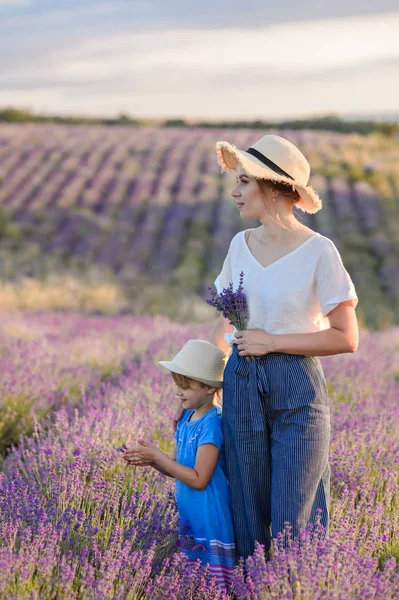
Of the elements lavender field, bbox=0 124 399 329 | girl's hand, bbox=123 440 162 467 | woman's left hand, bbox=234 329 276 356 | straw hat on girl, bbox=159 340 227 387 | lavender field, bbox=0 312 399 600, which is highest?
lavender field, bbox=0 124 399 329

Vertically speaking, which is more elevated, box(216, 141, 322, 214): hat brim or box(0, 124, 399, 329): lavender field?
box(0, 124, 399, 329): lavender field

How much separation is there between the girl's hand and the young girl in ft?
0.21

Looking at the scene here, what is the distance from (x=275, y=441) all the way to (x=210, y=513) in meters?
0.43

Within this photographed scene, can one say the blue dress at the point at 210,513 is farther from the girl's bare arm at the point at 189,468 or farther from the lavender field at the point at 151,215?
the lavender field at the point at 151,215

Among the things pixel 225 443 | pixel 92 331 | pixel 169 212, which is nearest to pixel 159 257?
pixel 169 212

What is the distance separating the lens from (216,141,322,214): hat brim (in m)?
2.99

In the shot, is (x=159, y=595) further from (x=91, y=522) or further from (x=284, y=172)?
(x=284, y=172)

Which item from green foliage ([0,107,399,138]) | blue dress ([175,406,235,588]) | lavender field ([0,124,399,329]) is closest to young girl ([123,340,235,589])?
blue dress ([175,406,235,588])

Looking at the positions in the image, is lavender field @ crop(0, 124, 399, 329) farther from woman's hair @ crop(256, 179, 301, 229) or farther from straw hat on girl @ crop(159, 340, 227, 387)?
woman's hair @ crop(256, 179, 301, 229)

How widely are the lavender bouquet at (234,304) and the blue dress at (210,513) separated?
40 cm

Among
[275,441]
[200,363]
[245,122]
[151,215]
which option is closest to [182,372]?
[200,363]

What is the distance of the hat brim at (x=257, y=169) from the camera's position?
299 cm

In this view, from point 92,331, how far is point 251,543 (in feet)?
18.8

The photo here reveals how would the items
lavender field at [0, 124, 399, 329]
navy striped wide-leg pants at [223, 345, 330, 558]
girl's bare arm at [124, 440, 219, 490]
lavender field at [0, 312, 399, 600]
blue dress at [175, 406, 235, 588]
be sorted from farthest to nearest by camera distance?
1. lavender field at [0, 124, 399, 329]
2. blue dress at [175, 406, 235, 588]
3. girl's bare arm at [124, 440, 219, 490]
4. navy striped wide-leg pants at [223, 345, 330, 558]
5. lavender field at [0, 312, 399, 600]
